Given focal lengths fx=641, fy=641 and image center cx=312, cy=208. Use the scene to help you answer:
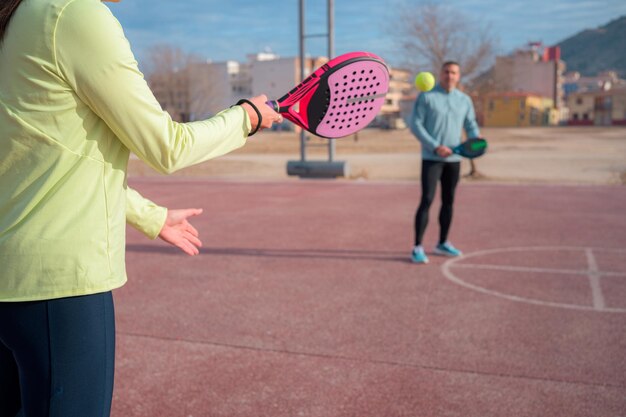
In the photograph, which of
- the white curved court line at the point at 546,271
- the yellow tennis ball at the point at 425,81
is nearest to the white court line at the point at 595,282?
the white curved court line at the point at 546,271

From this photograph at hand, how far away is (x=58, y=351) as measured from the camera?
174cm

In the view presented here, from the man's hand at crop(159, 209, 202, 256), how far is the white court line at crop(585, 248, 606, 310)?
13.9 ft

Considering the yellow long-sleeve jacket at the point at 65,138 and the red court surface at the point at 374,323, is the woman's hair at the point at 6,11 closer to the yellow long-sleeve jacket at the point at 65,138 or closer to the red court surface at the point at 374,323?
the yellow long-sleeve jacket at the point at 65,138

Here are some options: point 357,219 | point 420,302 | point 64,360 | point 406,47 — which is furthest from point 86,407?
point 406,47

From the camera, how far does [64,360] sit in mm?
1742

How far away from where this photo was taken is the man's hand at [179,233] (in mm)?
2305

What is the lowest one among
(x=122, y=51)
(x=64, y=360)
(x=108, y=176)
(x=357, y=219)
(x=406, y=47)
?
(x=357, y=219)

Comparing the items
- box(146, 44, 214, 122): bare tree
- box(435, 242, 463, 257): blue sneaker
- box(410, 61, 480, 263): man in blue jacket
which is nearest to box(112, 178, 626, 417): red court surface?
box(435, 242, 463, 257): blue sneaker

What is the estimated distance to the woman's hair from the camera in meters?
1.68

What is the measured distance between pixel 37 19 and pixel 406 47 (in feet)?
79.5

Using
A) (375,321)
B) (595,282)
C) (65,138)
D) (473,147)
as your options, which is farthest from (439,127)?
(65,138)

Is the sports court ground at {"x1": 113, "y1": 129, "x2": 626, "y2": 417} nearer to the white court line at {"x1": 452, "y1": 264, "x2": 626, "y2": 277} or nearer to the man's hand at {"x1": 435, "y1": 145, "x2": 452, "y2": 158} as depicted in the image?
the white court line at {"x1": 452, "y1": 264, "x2": 626, "y2": 277}

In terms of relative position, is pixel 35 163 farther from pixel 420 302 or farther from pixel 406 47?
pixel 406 47

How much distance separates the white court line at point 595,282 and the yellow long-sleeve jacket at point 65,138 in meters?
4.78
